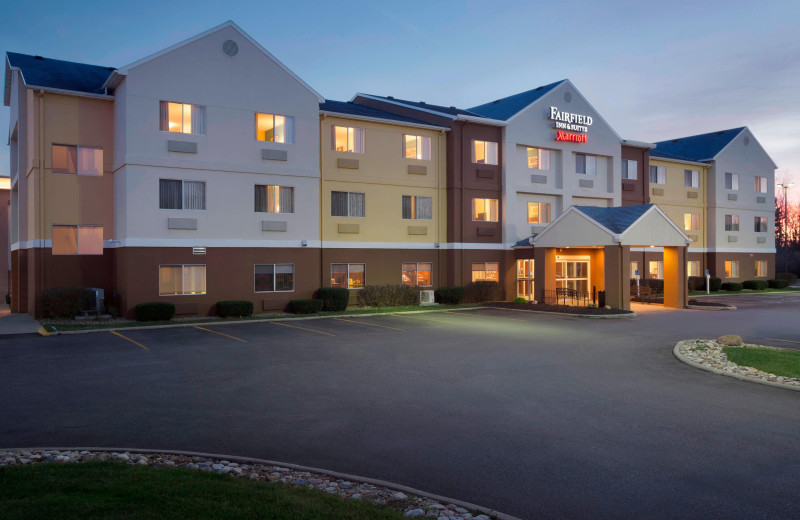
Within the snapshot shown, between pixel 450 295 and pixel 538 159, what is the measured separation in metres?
10.3

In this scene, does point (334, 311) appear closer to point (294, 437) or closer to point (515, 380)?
point (515, 380)

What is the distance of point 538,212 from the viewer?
34.2 metres

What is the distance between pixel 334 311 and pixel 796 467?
67.8ft

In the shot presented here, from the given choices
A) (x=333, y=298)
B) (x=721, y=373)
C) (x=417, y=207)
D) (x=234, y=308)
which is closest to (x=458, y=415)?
(x=721, y=373)

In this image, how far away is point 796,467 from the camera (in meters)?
6.79

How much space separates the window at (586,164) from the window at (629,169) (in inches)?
122

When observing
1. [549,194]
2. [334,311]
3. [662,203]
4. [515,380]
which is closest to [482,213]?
[549,194]

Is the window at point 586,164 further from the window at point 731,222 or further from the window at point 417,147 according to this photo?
the window at point 731,222

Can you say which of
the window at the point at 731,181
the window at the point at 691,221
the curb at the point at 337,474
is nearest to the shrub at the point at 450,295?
the window at the point at 691,221

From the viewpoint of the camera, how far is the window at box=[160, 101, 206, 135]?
23641 millimetres

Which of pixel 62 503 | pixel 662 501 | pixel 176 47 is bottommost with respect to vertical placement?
pixel 662 501

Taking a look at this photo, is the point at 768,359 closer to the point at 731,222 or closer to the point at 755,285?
the point at 755,285

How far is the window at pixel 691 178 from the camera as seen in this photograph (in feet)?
140

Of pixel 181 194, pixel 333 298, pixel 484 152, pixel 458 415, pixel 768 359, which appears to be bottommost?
pixel 458 415
